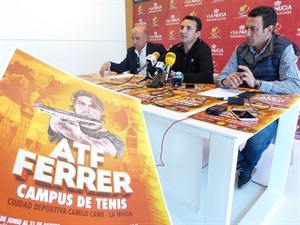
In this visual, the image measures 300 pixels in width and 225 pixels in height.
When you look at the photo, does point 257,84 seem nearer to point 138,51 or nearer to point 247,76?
point 247,76

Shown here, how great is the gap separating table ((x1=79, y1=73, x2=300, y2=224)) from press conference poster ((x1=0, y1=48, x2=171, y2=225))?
0.28 metres

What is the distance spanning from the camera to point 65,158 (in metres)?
0.29

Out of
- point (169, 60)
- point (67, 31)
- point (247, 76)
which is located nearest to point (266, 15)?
point (247, 76)

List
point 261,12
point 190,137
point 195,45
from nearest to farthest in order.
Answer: point 190,137 → point 261,12 → point 195,45

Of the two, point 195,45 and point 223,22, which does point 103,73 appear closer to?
point 195,45

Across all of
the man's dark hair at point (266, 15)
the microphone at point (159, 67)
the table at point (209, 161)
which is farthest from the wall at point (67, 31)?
the man's dark hair at point (266, 15)

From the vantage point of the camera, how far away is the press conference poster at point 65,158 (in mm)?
252

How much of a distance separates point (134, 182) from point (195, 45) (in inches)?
62.4

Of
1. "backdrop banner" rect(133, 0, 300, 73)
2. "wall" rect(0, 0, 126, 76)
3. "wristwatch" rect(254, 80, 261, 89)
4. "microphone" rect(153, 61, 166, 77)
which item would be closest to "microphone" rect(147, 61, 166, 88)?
"microphone" rect(153, 61, 166, 77)

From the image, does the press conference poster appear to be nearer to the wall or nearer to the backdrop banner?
the backdrop banner

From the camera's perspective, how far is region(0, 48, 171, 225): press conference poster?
0.83ft

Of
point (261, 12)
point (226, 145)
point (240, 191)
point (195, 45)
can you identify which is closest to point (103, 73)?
point (195, 45)

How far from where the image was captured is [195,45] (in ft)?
5.64

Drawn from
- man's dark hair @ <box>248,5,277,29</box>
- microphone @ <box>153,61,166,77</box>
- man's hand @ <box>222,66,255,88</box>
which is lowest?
man's hand @ <box>222,66,255,88</box>
